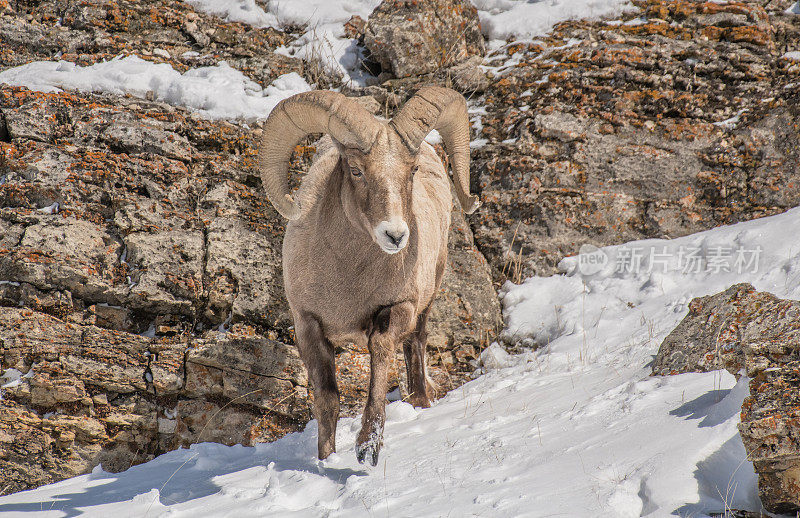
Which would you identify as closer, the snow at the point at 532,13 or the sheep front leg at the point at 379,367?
the sheep front leg at the point at 379,367

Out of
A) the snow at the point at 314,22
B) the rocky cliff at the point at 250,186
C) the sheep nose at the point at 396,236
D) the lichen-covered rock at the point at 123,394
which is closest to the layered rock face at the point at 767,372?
the sheep nose at the point at 396,236

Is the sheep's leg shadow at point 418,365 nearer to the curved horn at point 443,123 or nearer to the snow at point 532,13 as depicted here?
the curved horn at point 443,123

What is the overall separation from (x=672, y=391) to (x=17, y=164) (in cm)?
629

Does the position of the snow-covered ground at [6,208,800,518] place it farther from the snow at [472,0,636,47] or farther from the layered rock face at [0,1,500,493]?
the snow at [472,0,636,47]

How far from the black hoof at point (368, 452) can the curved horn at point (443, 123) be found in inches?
92.7

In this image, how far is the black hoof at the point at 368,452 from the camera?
4.42 metres

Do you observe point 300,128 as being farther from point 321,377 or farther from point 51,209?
point 51,209

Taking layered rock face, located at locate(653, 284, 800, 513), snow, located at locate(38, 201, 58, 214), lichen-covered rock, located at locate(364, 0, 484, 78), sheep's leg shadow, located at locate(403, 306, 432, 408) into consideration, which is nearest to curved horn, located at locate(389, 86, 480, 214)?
sheep's leg shadow, located at locate(403, 306, 432, 408)

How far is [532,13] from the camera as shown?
1020 centimetres

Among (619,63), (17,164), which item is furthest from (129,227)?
(619,63)

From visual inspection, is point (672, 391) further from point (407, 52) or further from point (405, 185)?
point (407, 52)

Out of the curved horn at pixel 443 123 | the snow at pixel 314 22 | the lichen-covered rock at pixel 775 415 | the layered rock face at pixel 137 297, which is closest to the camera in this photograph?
the lichen-covered rock at pixel 775 415

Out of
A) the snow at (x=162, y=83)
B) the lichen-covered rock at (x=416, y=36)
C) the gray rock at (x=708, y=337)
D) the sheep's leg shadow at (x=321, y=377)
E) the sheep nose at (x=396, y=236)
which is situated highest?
the lichen-covered rock at (x=416, y=36)

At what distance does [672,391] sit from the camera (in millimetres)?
4262
